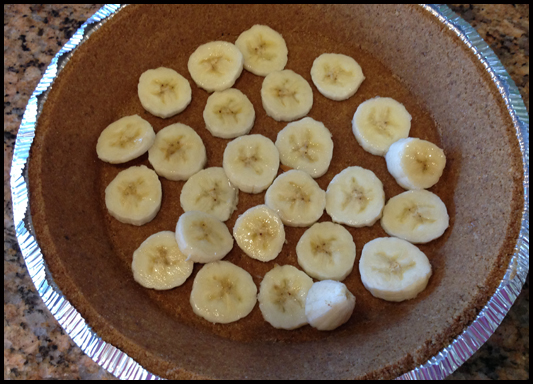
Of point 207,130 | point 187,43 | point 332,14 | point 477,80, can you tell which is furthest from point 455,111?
point 187,43

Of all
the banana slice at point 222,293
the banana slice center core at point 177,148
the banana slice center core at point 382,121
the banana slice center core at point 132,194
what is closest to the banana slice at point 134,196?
the banana slice center core at point 132,194

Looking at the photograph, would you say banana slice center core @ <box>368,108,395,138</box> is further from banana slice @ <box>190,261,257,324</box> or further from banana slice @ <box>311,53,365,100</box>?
banana slice @ <box>190,261,257,324</box>

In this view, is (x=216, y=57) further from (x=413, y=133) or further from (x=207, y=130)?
(x=413, y=133)

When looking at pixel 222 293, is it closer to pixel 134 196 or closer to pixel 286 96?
pixel 134 196

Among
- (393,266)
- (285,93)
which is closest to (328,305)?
(393,266)

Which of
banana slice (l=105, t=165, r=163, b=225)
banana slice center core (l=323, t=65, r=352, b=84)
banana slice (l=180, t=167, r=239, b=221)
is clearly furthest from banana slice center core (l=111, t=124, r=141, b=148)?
banana slice center core (l=323, t=65, r=352, b=84)

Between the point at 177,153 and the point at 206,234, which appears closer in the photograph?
the point at 206,234
